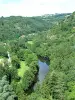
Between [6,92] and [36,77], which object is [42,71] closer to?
[36,77]

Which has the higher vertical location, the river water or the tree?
the tree

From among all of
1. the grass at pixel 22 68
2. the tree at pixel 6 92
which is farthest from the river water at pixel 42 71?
the tree at pixel 6 92

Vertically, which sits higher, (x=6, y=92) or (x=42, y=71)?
(x=6, y=92)

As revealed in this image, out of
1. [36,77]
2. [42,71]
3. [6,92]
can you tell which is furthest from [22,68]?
[6,92]

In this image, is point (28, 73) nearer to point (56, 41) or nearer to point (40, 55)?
point (40, 55)

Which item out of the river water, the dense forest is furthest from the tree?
the river water

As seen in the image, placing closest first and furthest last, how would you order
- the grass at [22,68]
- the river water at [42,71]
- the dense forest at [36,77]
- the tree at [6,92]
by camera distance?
the tree at [6,92] < the dense forest at [36,77] < the river water at [42,71] < the grass at [22,68]

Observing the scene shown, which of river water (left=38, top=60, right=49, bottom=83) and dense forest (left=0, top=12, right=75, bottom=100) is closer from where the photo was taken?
dense forest (left=0, top=12, right=75, bottom=100)

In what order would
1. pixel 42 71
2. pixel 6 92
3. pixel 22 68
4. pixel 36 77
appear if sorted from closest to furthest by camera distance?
1. pixel 6 92
2. pixel 36 77
3. pixel 22 68
4. pixel 42 71

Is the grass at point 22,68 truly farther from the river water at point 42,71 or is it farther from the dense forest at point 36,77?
the river water at point 42,71

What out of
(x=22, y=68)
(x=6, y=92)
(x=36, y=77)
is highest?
(x=6, y=92)

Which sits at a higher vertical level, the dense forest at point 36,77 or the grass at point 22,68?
the dense forest at point 36,77

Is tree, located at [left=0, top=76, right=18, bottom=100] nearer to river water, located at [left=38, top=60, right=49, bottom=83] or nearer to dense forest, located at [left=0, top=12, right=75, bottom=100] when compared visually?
dense forest, located at [left=0, top=12, right=75, bottom=100]
